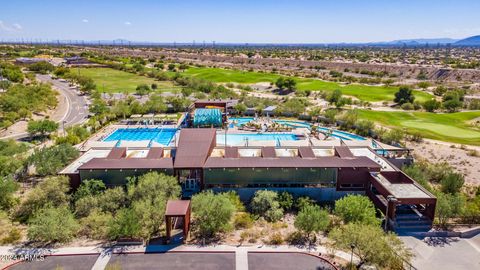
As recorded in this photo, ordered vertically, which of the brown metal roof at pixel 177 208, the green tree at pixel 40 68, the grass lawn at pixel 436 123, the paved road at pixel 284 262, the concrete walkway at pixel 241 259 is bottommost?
the paved road at pixel 284 262

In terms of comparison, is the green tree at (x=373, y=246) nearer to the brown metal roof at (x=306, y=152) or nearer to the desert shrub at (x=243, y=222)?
the desert shrub at (x=243, y=222)

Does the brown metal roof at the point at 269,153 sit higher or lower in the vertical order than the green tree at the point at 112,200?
higher

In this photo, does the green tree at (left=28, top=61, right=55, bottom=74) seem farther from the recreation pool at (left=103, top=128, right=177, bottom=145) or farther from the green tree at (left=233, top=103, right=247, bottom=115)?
the green tree at (left=233, top=103, right=247, bottom=115)

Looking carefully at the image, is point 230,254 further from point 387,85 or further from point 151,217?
point 387,85

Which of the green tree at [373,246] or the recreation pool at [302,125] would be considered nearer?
the green tree at [373,246]

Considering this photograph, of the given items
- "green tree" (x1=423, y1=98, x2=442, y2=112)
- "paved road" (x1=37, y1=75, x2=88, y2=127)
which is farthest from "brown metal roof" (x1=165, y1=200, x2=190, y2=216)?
"green tree" (x1=423, y1=98, x2=442, y2=112)

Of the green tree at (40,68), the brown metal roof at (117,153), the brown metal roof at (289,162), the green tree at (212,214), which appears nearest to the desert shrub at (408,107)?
the brown metal roof at (289,162)

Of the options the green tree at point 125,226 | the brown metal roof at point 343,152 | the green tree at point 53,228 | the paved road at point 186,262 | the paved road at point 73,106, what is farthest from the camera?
the paved road at point 73,106
